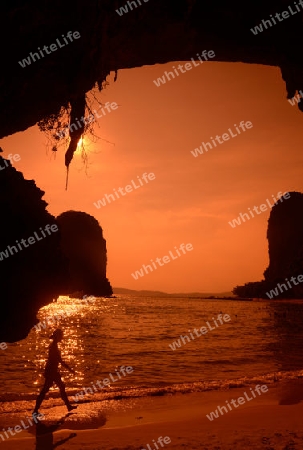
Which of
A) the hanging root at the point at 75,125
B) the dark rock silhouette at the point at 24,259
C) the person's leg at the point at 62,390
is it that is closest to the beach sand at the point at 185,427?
the person's leg at the point at 62,390

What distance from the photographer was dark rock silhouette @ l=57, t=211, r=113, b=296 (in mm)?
136600

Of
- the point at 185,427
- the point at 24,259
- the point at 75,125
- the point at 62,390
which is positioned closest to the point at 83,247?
the point at 24,259

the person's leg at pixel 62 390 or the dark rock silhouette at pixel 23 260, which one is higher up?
the dark rock silhouette at pixel 23 260

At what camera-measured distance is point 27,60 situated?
285 inches

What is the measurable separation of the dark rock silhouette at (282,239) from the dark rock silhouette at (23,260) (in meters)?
114

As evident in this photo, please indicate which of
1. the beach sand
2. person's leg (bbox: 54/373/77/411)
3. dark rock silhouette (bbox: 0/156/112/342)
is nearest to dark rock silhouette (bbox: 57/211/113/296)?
dark rock silhouette (bbox: 0/156/112/342)

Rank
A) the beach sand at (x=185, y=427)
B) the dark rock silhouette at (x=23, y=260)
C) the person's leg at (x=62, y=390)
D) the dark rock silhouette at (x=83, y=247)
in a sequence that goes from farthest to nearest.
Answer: the dark rock silhouette at (x=83, y=247)
the dark rock silhouette at (x=23, y=260)
the person's leg at (x=62, y=390)
the beach sand at (x=185, y=427)

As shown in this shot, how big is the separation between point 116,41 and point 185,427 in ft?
28.5

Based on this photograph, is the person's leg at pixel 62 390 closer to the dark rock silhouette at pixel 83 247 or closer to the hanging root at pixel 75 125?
the hanging root at pixel 75 125

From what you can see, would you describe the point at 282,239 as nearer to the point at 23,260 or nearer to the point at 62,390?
the point at 23,260

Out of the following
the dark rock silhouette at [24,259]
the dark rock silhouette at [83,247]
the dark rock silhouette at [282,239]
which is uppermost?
the dark rock silhouette at [83,247]

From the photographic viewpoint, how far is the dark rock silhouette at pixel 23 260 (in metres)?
12.2

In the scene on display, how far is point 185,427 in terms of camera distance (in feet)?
30.1

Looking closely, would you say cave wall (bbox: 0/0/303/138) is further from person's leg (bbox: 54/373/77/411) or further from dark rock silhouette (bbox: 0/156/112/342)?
person's leg (bbox: 54/373/77/411)
